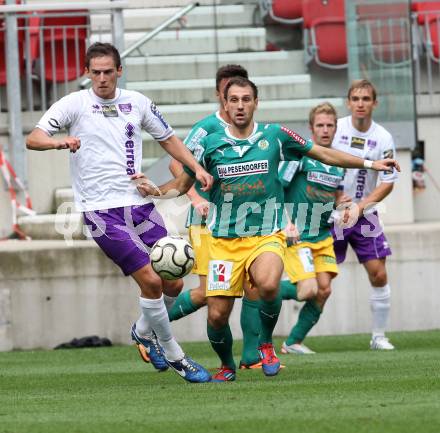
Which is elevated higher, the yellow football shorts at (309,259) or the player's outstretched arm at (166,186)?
the player's outstretched arm at (166,186)

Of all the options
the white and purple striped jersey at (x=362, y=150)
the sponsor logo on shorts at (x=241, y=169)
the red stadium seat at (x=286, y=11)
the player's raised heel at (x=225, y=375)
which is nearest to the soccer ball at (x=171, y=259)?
the sponsor logo on shorts at (x=241, y=169)

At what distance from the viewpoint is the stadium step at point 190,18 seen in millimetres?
15648

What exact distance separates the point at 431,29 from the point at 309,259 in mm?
6050

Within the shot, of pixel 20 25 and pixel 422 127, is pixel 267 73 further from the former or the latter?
pixel 20 25

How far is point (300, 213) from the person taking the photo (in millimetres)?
11602

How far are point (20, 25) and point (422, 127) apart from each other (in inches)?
191

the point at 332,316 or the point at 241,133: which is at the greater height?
the point at 241,133

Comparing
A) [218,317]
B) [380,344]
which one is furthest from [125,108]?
[380,344]

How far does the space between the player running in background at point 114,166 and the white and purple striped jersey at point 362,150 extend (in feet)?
9.49

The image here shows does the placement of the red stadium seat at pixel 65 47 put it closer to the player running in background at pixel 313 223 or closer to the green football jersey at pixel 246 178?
the player running in background at pixel 313 223

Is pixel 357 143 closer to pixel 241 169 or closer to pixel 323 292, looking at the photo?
pixel 323 292

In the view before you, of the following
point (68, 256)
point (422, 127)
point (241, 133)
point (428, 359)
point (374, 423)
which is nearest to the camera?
point (374, 423)

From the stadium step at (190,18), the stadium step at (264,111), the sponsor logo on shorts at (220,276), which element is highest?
the stadium step at (190,18)

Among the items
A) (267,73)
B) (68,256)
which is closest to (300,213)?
(68,256)
